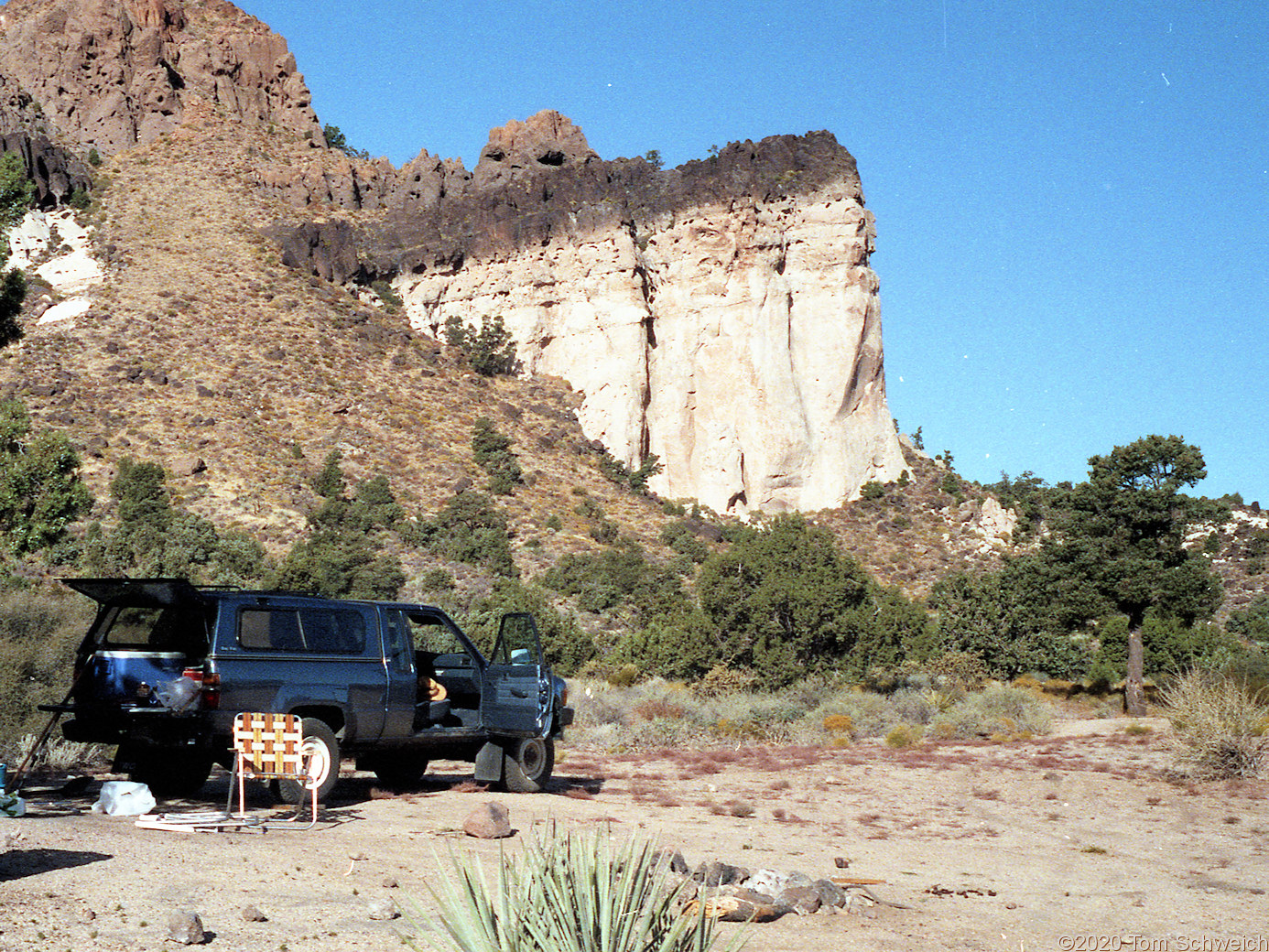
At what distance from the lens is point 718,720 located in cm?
2478

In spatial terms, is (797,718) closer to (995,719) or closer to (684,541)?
(995,719)

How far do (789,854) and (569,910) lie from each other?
254 inches

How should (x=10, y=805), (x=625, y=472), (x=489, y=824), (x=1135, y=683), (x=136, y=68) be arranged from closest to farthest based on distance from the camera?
1. (x=10, y=805)
2. (x=489, y=824)
3. (x=1135, y=683)
4. (x=625, y=472)
5. (x=136, y=68)

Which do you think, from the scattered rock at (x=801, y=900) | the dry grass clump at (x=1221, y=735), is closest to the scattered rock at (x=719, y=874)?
the scattered rock at (x=801, y=900)

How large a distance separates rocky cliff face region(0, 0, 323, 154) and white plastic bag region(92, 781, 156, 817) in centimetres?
7279

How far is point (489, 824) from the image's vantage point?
9758 millimetres

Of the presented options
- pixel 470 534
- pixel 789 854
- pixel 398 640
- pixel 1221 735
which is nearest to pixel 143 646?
pixel 398 640

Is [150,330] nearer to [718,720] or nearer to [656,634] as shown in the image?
[656,634]

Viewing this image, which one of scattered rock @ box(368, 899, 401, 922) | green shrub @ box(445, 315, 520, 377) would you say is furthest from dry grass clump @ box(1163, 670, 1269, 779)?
green shrub @ box(445, 315, 520, 377)

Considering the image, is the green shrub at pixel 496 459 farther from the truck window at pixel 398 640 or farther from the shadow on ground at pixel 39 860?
the shadow on ground at pixel 39 860

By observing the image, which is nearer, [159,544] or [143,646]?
[143,646]

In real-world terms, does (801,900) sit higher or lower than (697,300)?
lower

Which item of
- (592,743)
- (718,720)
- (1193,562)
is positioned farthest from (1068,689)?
(592,743)

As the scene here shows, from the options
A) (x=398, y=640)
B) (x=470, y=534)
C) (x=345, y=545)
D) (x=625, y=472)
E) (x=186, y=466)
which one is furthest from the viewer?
(x=625, y=472)
